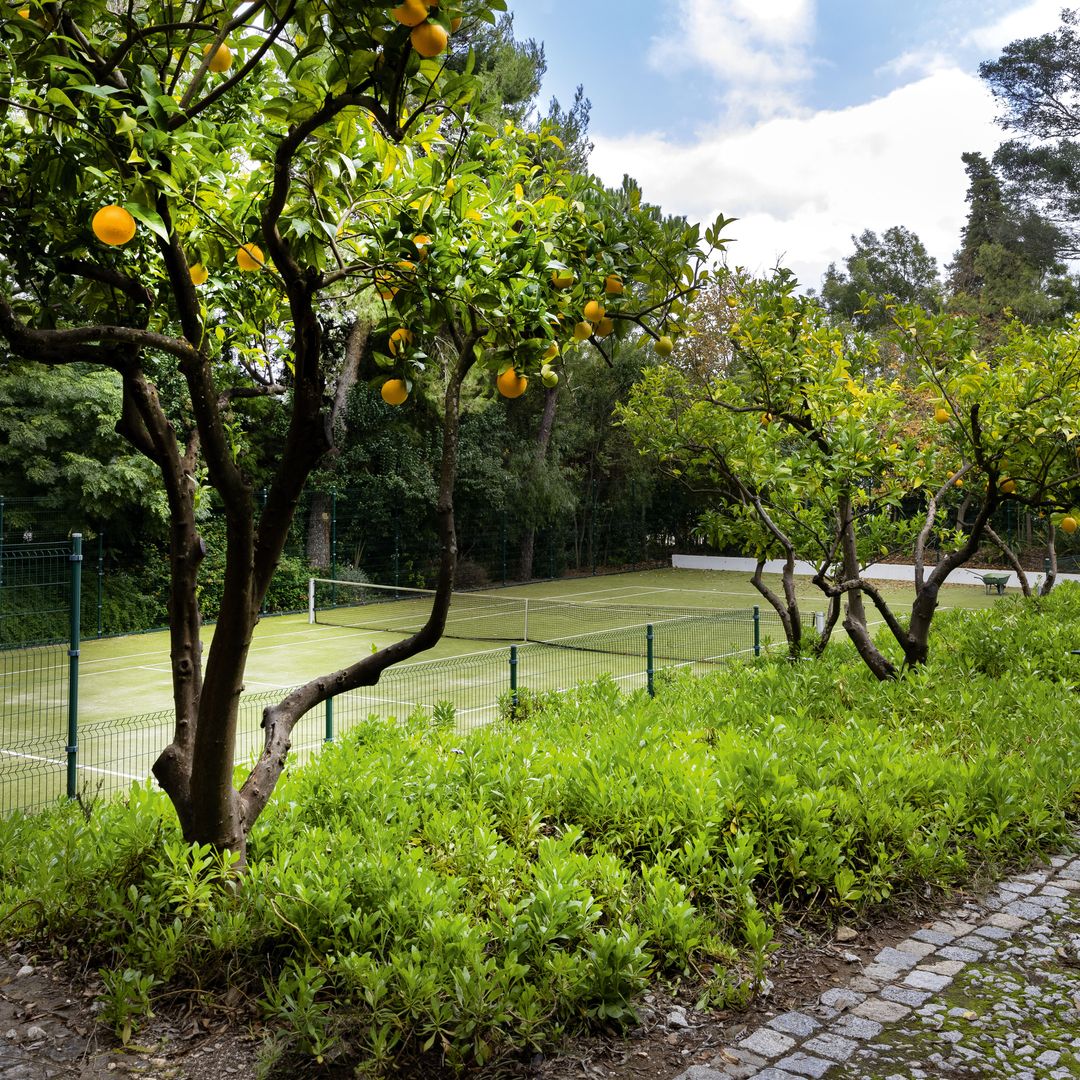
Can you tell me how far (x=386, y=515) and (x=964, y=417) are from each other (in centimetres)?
1832

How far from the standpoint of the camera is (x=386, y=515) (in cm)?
2559

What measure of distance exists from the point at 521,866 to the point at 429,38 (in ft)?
11.6

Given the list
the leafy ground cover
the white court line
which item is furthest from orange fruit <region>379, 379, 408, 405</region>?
the white court line

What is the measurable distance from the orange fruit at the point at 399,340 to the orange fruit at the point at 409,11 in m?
1.51

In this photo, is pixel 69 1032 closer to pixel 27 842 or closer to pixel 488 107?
pixel 27 842

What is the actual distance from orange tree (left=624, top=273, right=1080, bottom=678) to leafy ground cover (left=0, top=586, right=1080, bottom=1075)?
7.48 feet

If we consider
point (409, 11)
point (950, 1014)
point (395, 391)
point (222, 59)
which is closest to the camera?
point (409, 11)

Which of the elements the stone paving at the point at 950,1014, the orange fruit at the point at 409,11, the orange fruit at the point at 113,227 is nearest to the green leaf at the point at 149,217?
the orange fruit at the point at 113,227

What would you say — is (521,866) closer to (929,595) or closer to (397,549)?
(929,595)

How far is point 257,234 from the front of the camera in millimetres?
4004

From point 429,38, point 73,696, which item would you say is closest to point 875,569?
point 73,696

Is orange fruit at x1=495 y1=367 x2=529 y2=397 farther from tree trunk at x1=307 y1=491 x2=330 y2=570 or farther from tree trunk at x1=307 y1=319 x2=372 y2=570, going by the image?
tree trunk at x1=307 y1=491 x2=330 y2=570

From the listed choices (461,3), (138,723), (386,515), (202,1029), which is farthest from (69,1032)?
(386,515)

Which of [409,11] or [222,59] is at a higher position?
[222,59]
